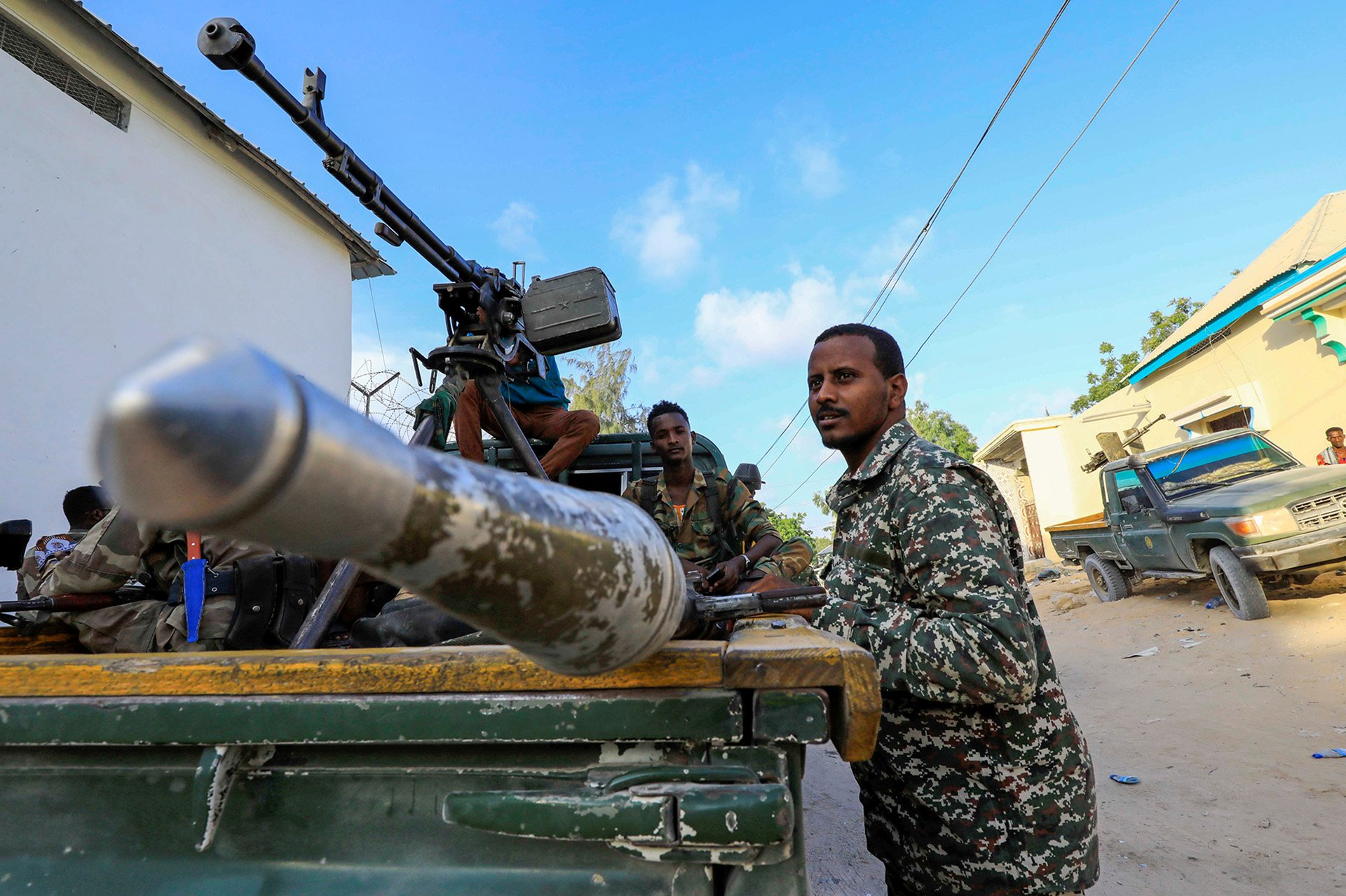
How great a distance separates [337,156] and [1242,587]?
685cm

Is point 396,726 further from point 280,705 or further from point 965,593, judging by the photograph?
point 965,593

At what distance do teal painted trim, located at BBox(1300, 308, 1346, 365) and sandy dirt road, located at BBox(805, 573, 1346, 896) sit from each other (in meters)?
3.10

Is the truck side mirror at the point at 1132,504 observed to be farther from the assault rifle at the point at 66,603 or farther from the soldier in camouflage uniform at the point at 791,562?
the assault rifle at the point at 66,603

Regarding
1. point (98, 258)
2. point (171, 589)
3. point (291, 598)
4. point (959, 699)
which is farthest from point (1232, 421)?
point (98, 258)

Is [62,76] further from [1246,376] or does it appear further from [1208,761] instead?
[1246,376]

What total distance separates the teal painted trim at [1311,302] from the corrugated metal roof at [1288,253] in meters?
0.74

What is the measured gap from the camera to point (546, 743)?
89 centimetres

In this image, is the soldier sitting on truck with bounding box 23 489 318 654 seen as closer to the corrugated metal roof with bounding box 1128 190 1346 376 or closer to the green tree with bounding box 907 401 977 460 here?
the corrugated metal roof with bounding box 1128 190 1346 376

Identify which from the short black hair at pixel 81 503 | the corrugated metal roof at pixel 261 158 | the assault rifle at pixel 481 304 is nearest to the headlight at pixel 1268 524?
the assault rifle at pixel 481 304

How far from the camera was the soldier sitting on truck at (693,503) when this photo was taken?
3617 mm

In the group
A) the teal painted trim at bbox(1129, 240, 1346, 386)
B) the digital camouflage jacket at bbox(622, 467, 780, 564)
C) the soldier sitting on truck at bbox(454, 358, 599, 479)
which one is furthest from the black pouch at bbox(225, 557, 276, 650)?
the teal painted trim at bbox(1129, 240, 1346, 386)

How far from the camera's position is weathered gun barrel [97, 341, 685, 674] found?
29 centimetres

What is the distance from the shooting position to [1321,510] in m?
5.32

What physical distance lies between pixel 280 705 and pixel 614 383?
21229mm
